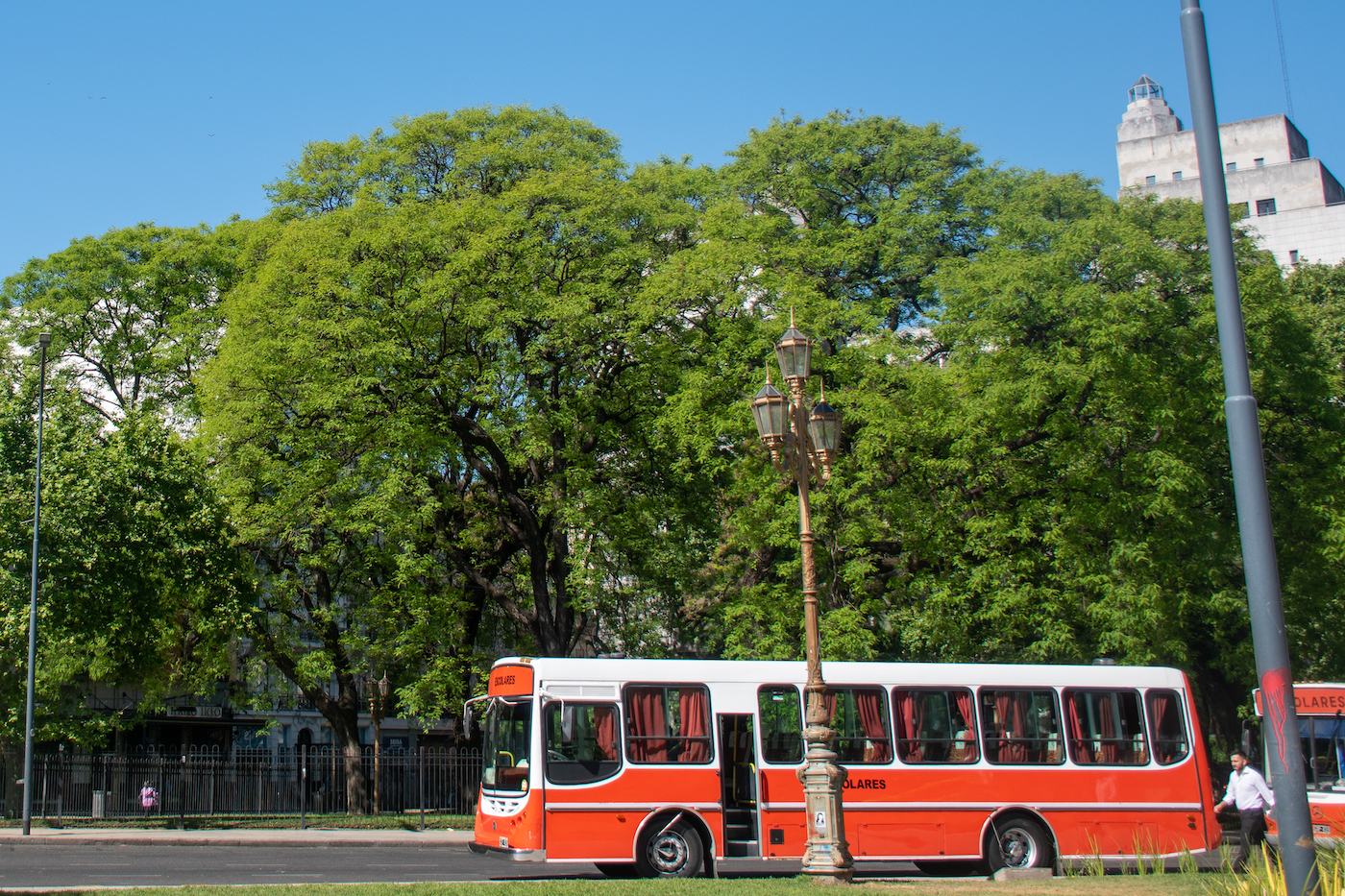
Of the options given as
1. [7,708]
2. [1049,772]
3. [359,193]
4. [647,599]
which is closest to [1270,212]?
[647,599]

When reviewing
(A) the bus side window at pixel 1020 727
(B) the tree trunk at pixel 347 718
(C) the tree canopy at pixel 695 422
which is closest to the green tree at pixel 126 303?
(C) the tree canopy at pixel 695 422

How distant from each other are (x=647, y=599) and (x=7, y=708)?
16.3 m

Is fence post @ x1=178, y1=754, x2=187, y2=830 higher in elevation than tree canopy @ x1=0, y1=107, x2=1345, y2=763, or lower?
lower

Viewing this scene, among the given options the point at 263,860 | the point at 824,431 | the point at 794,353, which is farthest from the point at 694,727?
the point at 263,860

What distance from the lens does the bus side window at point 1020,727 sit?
1759cm

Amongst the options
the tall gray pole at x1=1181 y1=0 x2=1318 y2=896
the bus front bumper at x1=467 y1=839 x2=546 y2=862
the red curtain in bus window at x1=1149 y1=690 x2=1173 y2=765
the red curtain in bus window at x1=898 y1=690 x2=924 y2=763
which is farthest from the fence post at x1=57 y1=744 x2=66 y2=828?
the tall gray pole at x1=1181 y1=0 x2=1318 y2=896

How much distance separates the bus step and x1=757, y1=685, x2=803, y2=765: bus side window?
1183 millimetres

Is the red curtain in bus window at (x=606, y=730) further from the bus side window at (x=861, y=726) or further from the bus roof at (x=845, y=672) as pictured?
the bus side window at (x=861, y=726)

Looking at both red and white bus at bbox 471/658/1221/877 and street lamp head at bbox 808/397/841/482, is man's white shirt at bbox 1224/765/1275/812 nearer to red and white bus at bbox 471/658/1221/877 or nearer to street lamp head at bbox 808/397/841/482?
red and white bus at bbox 471/658/1221/877

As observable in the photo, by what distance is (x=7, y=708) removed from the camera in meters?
29.1

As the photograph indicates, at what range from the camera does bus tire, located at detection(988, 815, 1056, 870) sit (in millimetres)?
17328

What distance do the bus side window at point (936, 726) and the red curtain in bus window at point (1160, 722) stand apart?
2.99 m

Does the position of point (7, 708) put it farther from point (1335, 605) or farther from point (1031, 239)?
point (1335, 605)

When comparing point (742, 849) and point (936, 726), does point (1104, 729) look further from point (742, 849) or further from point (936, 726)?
point (742, 849)
